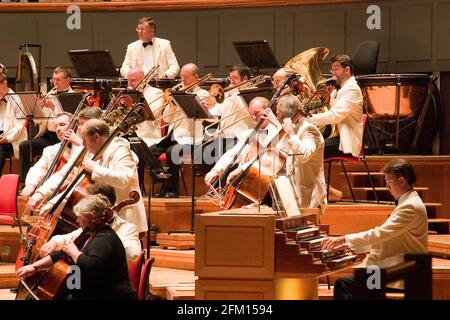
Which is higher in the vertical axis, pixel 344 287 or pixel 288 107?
pixel 288 107

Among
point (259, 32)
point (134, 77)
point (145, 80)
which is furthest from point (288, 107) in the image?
point (259, 32)

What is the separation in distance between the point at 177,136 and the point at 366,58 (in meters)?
2.38

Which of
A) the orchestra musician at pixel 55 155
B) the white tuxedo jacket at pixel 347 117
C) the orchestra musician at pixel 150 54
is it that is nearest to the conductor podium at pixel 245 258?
the orchestra musician at pixel 55 155

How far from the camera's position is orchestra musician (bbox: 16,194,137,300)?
5375 millimetres

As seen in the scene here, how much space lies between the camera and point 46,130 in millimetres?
9469

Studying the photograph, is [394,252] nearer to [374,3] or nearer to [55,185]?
[55,185]

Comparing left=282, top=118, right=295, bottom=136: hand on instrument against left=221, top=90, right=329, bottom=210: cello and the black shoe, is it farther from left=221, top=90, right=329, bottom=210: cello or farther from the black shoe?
the black shoe

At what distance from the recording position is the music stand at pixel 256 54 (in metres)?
9.40

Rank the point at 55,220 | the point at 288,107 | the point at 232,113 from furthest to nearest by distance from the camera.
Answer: the point at 232,113, the point at 288,107, the point at 55,220

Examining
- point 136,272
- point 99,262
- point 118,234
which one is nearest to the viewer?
point 99,262

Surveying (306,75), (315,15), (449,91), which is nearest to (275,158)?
(306,75)

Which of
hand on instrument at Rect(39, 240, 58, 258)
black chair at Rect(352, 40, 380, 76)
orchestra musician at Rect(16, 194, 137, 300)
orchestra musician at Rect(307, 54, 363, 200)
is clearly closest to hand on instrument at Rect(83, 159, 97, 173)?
hand on instrument at Rect(39, 240, 58, 258)

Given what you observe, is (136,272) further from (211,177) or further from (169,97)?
(169,97)

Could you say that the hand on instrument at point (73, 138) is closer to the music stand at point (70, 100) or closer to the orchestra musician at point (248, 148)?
the orchestra musician at point (248, 148)
